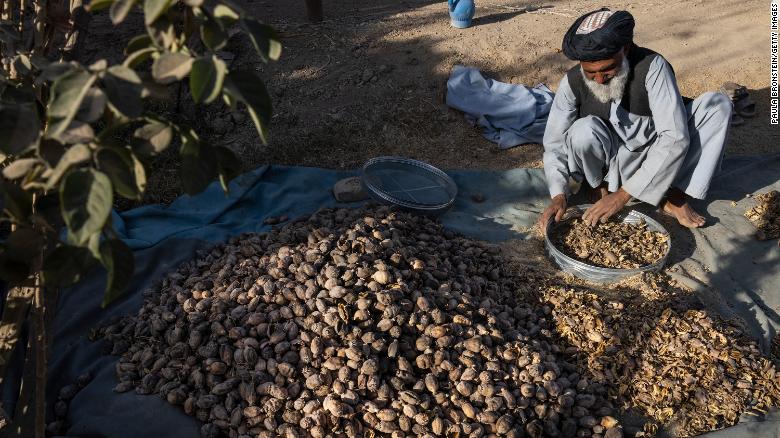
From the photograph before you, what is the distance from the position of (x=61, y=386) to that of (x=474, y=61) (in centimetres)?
367

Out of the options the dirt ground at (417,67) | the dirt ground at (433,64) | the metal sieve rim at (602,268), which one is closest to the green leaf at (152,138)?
the metal sieve rim at (602,268)

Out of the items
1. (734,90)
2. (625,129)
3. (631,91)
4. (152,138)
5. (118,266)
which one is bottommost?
(734,90)

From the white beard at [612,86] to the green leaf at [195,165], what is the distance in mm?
2636

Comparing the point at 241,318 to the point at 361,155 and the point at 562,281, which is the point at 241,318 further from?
the point at 361,155

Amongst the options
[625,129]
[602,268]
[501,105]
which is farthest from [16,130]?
[501,105]

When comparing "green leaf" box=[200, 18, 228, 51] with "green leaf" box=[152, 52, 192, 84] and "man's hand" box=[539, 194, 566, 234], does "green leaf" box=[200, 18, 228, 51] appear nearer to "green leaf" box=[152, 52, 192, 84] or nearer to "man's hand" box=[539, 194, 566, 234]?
"green leaf" box=[152, 52, 192, 84]

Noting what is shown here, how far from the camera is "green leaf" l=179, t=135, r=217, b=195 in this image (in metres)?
1.14

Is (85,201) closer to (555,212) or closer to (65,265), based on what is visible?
(65,265)

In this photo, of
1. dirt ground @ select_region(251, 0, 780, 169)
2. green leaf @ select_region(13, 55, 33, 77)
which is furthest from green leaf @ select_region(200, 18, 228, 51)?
dirt ground @ select_region(251, 0, 780, 169)

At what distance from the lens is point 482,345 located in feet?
8.02

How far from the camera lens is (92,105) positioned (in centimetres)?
101

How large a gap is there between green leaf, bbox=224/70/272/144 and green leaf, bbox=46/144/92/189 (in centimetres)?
24

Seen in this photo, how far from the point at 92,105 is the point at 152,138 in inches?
5.2

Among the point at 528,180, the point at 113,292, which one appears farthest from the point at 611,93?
the point at 113,292
